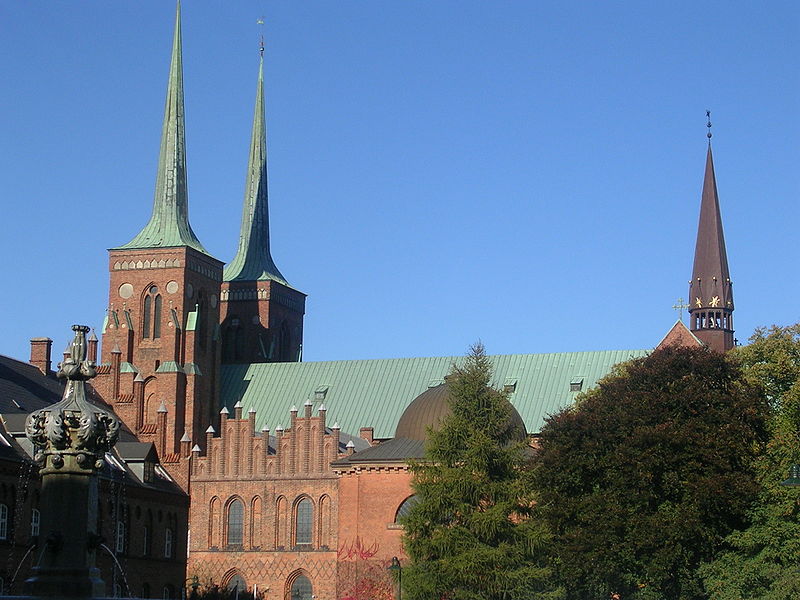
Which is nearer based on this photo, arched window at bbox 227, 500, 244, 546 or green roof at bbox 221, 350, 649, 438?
arched window at bbox 227, 500, 244, 546

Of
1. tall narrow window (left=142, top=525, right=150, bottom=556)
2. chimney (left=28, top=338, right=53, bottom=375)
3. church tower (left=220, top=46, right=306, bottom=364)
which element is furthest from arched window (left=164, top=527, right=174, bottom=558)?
church tower (left=220, top=46, right=306, bottom=364)

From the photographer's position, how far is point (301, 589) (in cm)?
8819

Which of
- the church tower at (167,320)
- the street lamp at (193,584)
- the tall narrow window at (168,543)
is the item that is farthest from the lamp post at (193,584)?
the church tower at (167,320)

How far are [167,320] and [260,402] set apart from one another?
28.3ft

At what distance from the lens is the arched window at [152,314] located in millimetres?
97562

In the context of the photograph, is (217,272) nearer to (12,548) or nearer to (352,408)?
(352,408)

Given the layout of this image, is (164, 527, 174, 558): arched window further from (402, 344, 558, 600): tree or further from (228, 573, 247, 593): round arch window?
(402, 344, 558, 600): tree

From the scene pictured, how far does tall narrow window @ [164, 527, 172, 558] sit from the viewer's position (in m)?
84.5

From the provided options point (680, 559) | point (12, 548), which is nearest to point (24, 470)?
point (12, 548)

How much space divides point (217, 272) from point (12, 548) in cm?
3729

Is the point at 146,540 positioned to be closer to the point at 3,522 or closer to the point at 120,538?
the point at 120,538

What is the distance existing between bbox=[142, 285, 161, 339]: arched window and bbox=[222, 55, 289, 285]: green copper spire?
11445 millimetres

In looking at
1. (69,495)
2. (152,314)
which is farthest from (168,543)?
(69,495)

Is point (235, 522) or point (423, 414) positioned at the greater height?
point (423, 414)
